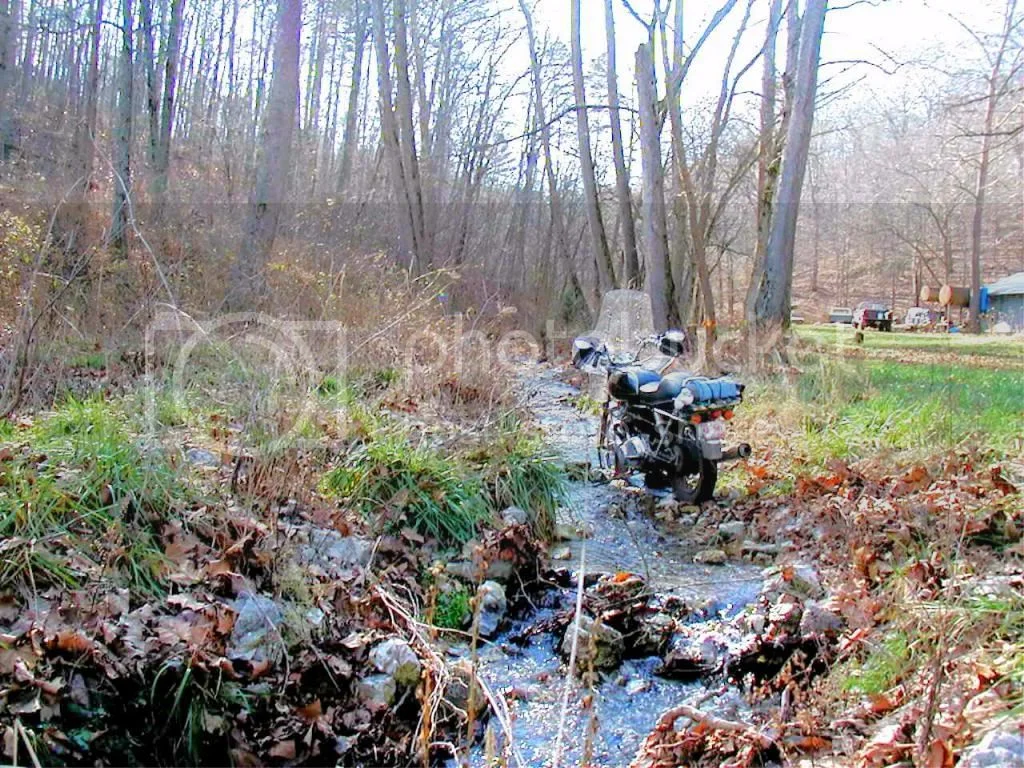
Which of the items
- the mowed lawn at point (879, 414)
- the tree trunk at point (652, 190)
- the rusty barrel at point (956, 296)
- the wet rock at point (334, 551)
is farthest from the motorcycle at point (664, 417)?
the rusty barrel at point (956, 296)

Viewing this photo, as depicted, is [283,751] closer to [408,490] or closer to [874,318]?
[408,490]

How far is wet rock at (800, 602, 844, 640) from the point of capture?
3.33m

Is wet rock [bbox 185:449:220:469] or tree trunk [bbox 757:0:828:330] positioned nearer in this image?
wet rock [bbox 185:449:220:469]

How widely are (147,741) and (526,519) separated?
2.73m

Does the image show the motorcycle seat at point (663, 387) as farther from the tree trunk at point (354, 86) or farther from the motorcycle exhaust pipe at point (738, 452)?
the tree trunk at point (354, 86)

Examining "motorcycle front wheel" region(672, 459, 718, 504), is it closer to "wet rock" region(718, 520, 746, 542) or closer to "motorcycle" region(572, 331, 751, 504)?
"motorcycle" region(572, 331, 751, 504)

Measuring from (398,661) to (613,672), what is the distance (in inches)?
37.8

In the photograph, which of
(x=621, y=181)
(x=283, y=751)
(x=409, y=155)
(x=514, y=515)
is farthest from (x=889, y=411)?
(x=621, y=181)

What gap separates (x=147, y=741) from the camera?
261 cm

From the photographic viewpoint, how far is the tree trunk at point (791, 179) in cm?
1147

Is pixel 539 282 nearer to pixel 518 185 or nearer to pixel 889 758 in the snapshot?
pixel 518 185

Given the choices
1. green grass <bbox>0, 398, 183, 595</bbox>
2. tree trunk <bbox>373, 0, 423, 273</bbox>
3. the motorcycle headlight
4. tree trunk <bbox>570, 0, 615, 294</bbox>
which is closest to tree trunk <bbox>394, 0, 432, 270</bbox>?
tree trunk <bbox>373, 0, 423, 273</bbox>

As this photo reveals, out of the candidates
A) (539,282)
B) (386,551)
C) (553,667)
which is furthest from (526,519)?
(539,282)

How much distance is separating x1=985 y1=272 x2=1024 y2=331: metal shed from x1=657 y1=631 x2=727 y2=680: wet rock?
35382 millimetres
